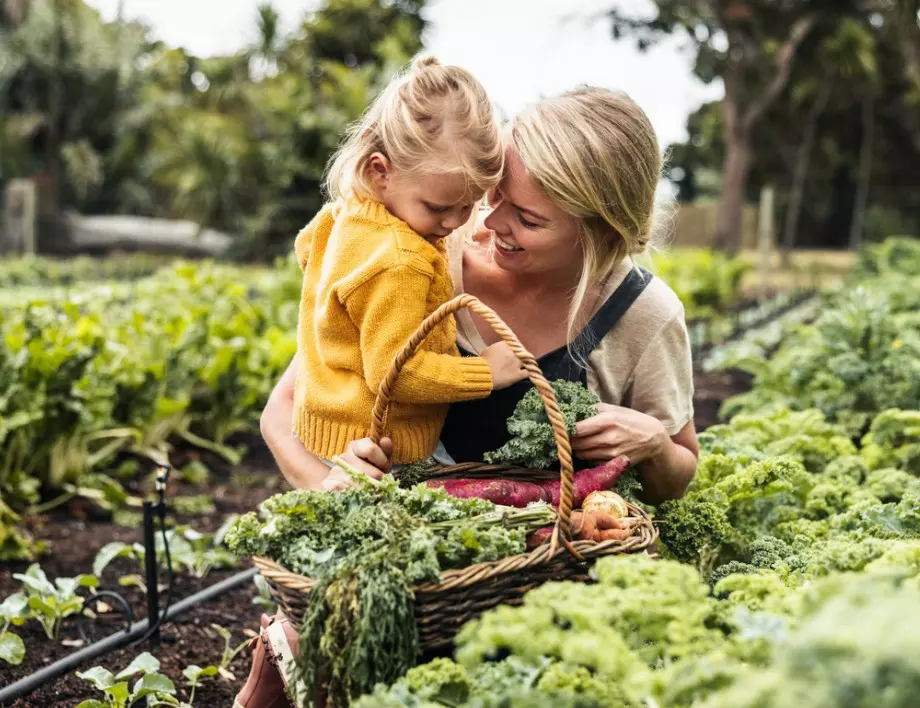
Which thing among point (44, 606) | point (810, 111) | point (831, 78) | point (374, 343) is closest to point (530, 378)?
point (374, 343)

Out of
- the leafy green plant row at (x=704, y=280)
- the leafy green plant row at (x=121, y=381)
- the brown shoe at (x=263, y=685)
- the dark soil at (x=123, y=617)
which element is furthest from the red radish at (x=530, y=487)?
the leafy green plant row at (x=704, y=280)

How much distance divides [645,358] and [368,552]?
113 cm

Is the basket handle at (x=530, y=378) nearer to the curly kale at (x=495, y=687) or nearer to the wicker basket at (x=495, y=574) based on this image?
the wicker basket at (x=495, y=574)

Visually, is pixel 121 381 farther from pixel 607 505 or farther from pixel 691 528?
pixel 607 505

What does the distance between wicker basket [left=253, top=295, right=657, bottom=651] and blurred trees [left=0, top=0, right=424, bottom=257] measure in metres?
19.7

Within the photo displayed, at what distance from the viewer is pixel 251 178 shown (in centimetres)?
2297

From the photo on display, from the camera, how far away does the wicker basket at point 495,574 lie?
181 cm

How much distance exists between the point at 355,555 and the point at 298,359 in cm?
98

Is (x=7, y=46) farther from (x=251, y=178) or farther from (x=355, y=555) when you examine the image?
(x=355, y=555)

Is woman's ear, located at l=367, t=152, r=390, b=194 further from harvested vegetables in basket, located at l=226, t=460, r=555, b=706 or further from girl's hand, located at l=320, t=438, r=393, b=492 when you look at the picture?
harvested vegetables in basket, located at l=226, t=460, r=555, b=706

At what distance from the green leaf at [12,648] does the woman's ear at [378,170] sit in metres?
1.85

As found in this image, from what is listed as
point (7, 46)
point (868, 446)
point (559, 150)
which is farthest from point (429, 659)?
point (7, 46)

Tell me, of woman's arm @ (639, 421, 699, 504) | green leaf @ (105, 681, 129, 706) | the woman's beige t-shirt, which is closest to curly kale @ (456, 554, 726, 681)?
woman's arm @ (639, 421, 699, 504)

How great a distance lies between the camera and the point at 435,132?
7.75 feet
